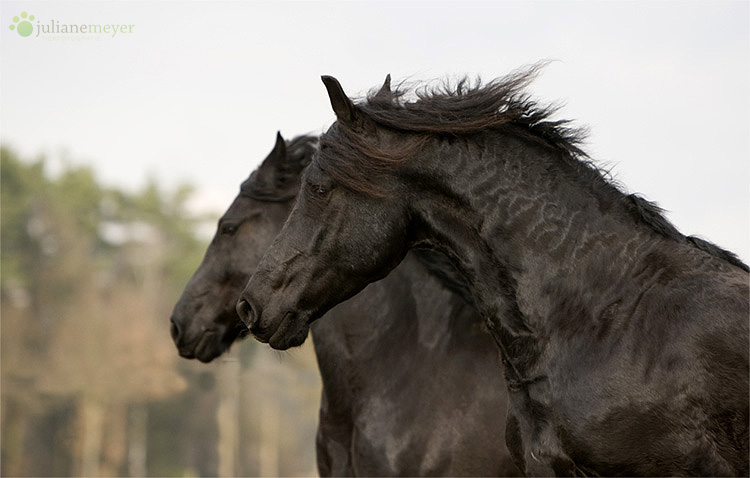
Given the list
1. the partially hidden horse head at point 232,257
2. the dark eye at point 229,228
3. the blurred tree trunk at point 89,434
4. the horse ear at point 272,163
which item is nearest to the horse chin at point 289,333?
the partially hidden horse head at point 232,257

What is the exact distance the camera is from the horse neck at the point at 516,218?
3.95 metres

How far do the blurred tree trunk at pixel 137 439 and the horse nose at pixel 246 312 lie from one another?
3300 cm

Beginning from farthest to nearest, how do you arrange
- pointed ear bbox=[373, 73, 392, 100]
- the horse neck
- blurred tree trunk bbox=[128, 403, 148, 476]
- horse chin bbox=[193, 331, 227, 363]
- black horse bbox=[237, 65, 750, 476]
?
blurred tree trunk bbox=[128, 403, 148, 476]
horse chin bbox=[193, 331, 227, 363]
pointed ear bbox=[373, 73, 392, 100]
the horse neck
black horse bbox=[237, 65, 750, 476]

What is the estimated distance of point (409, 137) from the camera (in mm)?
4215

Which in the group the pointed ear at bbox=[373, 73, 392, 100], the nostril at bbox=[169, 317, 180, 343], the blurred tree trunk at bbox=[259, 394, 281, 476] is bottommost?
the blurred tree trunk at bbox=[259, 394, 281, 476]

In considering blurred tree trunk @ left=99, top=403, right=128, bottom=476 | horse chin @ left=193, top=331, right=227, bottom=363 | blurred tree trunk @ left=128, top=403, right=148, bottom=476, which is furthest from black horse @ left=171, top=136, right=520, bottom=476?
blurred tree trunk @ left=128, top=403, right=148, bottom=476

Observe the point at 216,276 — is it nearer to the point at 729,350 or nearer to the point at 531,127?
the point at 531,127

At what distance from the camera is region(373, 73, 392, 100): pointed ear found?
445 centimetres

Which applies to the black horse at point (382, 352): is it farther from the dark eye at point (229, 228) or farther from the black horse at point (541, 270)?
the black horse at point (541, 270)

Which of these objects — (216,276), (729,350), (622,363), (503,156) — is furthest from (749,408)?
(216,276)

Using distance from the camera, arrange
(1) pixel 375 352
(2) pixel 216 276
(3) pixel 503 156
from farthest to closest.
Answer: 1. (2) pixel 216 276
2. (1) pixel 375 352
3. (3) pixel 503 156

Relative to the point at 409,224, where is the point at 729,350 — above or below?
above

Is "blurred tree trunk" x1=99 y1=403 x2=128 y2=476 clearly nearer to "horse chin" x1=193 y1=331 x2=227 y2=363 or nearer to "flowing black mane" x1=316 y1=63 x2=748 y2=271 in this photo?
"horse chin" x1=193 y1=331 x2=227 y2=363

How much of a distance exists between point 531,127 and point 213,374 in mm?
28721
